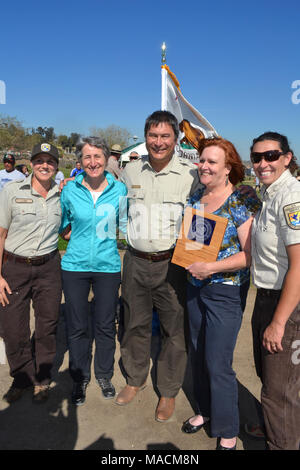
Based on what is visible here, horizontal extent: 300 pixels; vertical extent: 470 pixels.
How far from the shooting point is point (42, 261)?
3.04 m

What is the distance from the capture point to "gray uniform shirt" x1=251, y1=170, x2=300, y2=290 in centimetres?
191

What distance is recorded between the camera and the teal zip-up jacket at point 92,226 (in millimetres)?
2994

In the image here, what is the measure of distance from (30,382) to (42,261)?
123 cm

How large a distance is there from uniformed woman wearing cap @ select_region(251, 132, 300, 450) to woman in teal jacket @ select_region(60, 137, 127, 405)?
4.51ft

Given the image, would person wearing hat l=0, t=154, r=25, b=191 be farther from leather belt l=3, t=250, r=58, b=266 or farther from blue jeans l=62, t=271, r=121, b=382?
blue jeans l=62, t=271, r=121, b=382

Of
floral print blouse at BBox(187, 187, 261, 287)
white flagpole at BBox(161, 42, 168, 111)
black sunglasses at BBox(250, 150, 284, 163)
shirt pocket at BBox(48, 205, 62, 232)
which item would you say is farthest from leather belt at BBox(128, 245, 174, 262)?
white flagpole at BBox(161, 42, 168, 111)

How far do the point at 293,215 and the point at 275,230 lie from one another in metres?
0.16

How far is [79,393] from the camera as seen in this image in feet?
10.4

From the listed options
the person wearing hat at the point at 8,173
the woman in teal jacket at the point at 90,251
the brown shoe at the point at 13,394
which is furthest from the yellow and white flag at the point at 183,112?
the person wearing hat at the point at 8,173

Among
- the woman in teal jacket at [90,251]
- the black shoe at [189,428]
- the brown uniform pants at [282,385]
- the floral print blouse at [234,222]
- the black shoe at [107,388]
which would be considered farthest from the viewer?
the black shoe at [107,388]

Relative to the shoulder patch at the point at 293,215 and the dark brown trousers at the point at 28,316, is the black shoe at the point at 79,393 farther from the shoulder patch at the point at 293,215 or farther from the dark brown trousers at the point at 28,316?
the shoulder patch at the point at 293,215

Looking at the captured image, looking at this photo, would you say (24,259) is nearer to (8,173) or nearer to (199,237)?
(199,237)

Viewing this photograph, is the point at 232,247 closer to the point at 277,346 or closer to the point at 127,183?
the point at 277,346

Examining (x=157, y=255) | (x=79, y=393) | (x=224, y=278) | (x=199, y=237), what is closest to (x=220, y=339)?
(x=224, y=278)
